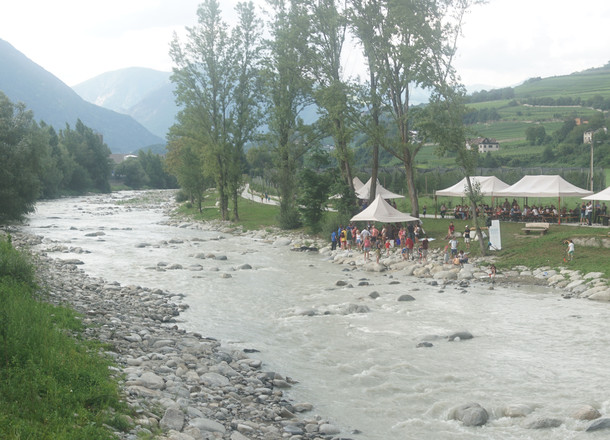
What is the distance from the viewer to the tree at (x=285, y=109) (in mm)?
41500

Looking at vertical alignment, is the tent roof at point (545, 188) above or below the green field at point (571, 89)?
below

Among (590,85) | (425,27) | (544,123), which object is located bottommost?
(425,27)

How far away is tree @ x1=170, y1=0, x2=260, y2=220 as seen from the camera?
5116 centimetres

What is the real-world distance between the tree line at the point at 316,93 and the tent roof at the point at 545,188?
283 inches

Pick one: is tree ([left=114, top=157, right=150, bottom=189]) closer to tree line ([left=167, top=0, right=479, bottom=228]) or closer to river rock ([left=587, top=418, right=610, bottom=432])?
tree line ([left=167, top=0, right=479, bottom=228])

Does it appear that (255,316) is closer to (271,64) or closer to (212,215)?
(271,64)

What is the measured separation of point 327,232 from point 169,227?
66.2 feet

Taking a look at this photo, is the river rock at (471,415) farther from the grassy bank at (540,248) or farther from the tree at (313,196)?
the tree at (313,196)

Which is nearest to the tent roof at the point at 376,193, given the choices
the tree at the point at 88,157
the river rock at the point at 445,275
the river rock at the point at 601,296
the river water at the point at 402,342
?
the river water at the point at 402,342

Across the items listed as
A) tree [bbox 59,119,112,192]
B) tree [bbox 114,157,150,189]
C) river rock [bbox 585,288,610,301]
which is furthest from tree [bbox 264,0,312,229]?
tree [bbox 114,157,150,189]

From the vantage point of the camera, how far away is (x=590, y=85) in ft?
546

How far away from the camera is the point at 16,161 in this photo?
125 ft

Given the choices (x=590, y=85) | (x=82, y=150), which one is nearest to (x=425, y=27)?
(x=82, y=150)

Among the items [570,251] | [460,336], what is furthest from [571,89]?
[460,336]
